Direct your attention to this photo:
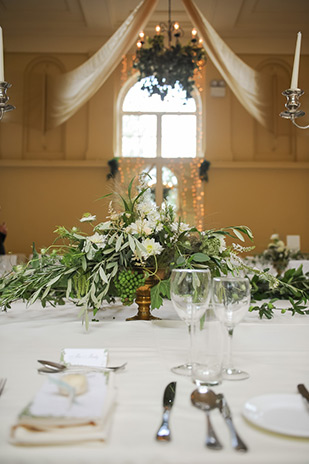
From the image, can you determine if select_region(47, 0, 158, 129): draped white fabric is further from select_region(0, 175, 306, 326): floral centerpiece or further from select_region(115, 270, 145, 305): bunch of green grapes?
select_region(115, 270, 145, 305): bunch of green grapes

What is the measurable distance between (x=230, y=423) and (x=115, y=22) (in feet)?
28.7

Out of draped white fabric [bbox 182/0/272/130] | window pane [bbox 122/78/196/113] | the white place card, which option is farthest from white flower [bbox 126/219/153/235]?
window pane [bbox 122/78/196/113]

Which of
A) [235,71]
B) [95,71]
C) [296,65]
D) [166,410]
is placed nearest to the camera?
[166,410]

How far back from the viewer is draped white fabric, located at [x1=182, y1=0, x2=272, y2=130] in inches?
173

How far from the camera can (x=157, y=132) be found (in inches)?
353

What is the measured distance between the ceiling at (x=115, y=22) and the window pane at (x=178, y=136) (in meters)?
1.63

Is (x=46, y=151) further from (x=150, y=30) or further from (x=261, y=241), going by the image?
(x=261, y=241)

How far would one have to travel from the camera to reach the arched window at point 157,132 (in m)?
8.74

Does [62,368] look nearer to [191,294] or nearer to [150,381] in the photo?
[150,381]

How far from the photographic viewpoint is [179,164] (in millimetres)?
8680

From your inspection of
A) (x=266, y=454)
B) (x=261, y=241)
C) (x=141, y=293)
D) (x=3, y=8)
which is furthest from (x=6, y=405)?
(x=3, y=8)

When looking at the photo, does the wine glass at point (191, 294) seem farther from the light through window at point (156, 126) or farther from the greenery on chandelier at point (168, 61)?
the light through window at point (156, 126)

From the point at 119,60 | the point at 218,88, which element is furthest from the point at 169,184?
the point at 119,60

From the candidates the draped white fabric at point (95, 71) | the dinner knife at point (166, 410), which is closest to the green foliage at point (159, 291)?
the dinner knife at point (166, 410)
